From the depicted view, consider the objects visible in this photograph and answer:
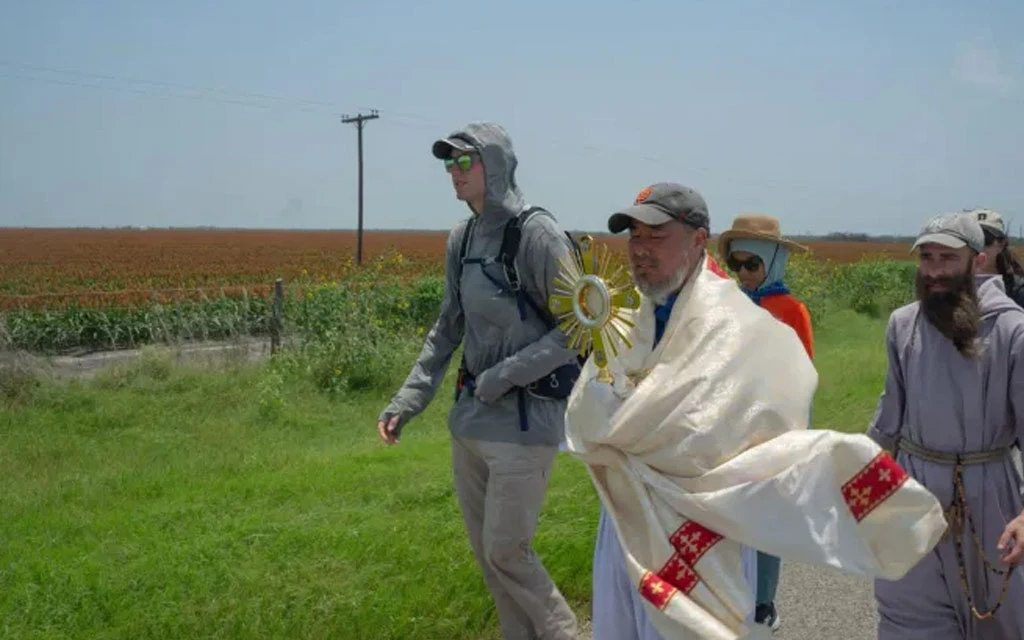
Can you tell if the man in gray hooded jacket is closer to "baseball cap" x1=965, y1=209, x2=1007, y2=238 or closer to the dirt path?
"baseball cap" x1=965, y1=209, x2=1007, y2=238

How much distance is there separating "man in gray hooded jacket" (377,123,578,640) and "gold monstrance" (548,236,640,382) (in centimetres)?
71

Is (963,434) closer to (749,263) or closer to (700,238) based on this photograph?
(700,238)

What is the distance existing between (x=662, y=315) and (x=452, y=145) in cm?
122

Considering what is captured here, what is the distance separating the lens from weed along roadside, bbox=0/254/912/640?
14.0 feet

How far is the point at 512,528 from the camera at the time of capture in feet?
12.6

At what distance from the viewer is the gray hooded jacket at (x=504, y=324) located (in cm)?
377

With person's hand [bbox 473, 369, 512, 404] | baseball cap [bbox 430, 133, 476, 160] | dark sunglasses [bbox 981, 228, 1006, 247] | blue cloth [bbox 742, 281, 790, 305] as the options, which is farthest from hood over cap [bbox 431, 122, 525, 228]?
dark sunglasses [bbox 981, 228, 1006, 247]

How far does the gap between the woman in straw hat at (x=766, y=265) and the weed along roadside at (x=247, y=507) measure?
1399 millimetres

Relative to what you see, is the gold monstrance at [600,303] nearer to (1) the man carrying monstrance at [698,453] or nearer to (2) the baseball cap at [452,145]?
(1) the man carrying monstrance at [698,453]

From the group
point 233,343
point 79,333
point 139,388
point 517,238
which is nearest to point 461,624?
point 517,238

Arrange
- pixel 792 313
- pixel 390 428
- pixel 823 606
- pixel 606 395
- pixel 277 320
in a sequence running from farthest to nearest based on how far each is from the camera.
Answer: pixel 277 320 → pixel 823 606 → pixel 792 313 → pixel 390 428 → pixel 606 395

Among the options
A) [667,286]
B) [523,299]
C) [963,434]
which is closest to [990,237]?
[963,434]

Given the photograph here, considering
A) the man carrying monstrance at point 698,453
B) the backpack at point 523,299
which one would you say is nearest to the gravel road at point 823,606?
the backpack at point 523,299

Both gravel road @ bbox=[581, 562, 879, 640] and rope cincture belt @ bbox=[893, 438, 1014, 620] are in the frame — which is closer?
rope cincture belt @ bbox=[893, 438, 1014, 620]
